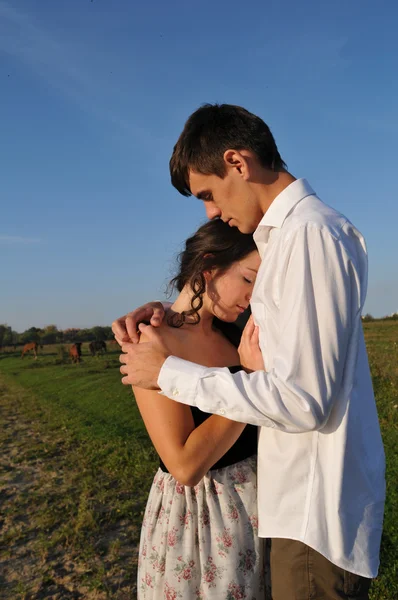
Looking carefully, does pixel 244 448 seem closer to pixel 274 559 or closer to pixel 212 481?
pixel 212 481

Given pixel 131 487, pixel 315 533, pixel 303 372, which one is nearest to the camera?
pixel 303 372

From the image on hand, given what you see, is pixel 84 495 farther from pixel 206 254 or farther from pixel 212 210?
pixel 212 210

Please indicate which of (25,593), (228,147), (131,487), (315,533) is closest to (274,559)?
(315,533)

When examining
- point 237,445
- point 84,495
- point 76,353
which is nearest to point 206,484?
point 237,445

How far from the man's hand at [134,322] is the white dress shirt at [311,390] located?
592 millimetres

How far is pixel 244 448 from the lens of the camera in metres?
2.31

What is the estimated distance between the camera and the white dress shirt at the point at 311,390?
158 cm

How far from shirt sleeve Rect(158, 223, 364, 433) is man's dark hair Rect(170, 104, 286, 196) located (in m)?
0.59

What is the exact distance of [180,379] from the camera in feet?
5.87

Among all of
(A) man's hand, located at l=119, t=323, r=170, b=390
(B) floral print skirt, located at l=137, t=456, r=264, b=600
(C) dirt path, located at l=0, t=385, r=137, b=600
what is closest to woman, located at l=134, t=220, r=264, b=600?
(B) floral print skirt, located at l=137, t=456, r=264, b=600

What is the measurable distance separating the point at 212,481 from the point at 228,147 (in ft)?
4.50

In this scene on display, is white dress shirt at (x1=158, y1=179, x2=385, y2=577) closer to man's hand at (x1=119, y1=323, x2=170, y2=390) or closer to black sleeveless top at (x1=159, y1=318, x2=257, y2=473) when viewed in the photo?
man's hand at (x1=119, y1=323, x2=170, y2=390)

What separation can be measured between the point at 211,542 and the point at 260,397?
95cm

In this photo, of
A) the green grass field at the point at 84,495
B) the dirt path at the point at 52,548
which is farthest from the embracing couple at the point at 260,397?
the dirt path at the point at 52,548
